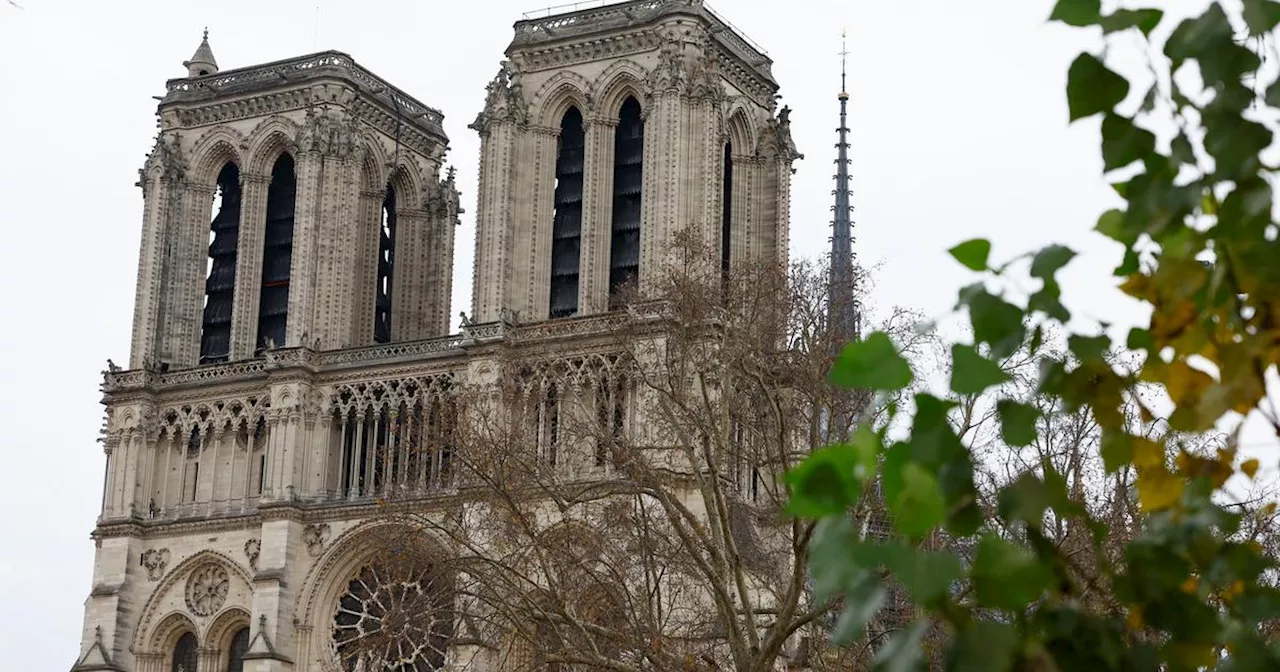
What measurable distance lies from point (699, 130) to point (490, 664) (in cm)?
1222

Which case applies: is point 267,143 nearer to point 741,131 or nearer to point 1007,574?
point 741,131

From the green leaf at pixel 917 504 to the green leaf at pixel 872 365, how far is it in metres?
0.18

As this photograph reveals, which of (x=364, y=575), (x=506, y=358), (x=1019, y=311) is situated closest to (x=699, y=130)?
(x=506, y=358)

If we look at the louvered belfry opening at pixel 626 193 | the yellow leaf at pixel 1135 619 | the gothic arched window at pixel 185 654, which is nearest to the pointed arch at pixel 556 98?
the louvered belfry opening at pixel 626 193

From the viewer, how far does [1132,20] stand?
12.7 feet

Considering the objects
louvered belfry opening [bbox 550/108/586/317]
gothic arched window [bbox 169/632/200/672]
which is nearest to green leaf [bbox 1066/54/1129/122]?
louvered belfry opening [bbox 550/108/586/317]

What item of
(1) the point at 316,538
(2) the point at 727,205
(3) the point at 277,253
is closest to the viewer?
(1) the point at 316,538

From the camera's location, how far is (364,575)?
147ft

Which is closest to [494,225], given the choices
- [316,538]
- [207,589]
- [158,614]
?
[316,538]

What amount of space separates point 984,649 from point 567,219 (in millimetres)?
41318

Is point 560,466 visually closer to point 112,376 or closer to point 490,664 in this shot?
point 490,664

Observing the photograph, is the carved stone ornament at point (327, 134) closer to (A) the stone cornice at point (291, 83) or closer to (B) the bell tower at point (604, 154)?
(A) the stone cornice at point (291, 83)

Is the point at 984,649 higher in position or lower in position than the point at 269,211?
lower

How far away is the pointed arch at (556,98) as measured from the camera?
145ft
